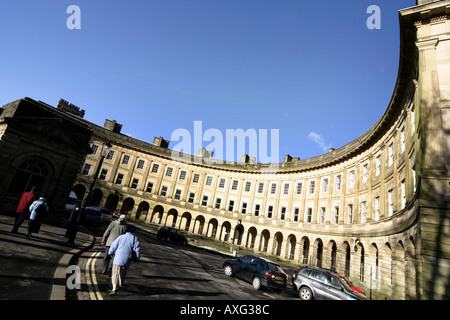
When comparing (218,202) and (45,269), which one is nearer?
(45,269)

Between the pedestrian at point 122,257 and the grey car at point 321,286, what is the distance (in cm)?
858

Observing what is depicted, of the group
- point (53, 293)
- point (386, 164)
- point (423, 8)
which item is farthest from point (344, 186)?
point (53, 293)

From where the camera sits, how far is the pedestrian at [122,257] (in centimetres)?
606

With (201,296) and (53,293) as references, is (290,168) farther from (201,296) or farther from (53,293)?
(53,293)

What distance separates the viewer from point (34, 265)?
683 cm

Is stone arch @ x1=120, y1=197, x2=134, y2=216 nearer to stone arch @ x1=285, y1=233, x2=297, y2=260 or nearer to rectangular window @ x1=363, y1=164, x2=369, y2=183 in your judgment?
stone arch @ x1=285, y1=233, x2=297, y2=260

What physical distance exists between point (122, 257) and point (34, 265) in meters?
2.93

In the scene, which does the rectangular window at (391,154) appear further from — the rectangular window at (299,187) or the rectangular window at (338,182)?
the rectangular window at (299,187)

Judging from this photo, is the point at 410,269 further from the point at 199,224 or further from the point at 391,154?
the point at 199,224

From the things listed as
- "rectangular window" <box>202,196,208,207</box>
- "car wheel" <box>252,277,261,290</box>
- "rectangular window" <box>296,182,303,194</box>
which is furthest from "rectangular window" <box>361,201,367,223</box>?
"rectangular window" <box>202,196,208,207</box>

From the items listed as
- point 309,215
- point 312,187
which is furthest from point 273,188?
point 309,215

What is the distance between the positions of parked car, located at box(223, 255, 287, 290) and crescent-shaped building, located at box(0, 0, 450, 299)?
18.6ft

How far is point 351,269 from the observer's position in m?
22.7
